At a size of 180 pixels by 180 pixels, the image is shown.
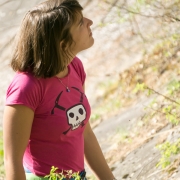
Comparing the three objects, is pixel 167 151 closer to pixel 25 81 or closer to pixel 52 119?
pixel 52 119

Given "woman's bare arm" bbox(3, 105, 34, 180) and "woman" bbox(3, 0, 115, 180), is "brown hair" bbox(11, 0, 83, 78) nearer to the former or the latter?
"woman" bbox(3, 0, 115, 180)

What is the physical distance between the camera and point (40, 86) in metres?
2.16

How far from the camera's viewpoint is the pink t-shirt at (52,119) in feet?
6.93

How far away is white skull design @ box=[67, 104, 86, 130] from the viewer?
2.25m

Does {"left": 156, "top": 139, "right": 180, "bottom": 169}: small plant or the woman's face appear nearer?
the woman's face

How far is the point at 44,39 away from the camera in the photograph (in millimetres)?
2184

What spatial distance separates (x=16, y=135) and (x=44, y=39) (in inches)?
17.2

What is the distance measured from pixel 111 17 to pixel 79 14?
453 centimetres

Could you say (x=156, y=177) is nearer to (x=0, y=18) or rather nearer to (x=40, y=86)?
(x=40, y=86)

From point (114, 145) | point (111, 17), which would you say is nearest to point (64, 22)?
point (114, 145)

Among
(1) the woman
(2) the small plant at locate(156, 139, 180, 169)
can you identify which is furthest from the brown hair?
(2) the small plant at locate(156, 139, 180, 169)

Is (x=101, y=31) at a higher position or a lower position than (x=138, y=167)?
lower

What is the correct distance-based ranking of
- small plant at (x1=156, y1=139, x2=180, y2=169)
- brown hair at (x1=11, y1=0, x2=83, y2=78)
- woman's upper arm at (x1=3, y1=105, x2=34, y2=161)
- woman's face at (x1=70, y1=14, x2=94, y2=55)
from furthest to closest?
small plant at (x1=156, y1=139, x2=180, y2=169) → woman's face at (x1=70, y1=14, x2=94, y2=55) → brown hair at (x1=11, y1=0, x2=83, y2=78) → woman's upper arm at (x1=3, y1=105, x2=34, y2=161)

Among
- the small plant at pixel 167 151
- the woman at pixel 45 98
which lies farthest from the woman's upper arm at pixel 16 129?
the small plant at pixel 167 151
